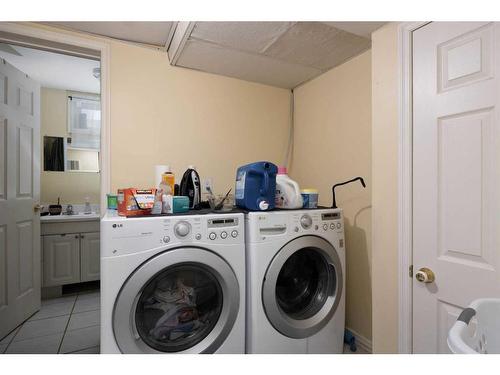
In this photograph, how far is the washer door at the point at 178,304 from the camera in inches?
45.3

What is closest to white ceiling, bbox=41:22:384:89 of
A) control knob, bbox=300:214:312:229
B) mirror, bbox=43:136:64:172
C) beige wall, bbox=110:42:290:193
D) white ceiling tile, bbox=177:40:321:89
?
white ceiling tile, bbox=177:40:321:89

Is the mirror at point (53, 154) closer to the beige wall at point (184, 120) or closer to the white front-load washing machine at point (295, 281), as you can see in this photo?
the beige wall at point (184, 120)

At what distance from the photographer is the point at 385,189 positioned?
51.3 inches

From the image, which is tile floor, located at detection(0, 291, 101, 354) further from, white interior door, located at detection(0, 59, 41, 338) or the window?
the window

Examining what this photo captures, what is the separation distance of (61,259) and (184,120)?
200cm

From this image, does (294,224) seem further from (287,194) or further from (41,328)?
(41,328)

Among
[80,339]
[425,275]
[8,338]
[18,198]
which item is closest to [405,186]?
[425,275]

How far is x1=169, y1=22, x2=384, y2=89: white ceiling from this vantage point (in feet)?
4.85

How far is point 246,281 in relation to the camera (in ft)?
4.61

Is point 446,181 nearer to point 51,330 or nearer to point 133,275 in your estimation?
point 133,275

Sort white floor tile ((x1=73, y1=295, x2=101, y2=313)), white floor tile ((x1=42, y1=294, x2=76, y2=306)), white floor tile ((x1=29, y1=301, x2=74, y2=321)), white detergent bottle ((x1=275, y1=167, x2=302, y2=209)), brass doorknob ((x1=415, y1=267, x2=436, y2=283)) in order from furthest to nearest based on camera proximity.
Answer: white floor tile ((x1=42, y1=294, x2=76, y2=306))
white floor tile ((x1=73, y1=295, x2=101, y2=313))
white floor tile ((x1=29, y1=301, x2=74, y2=321))
white detergent bottle ((x1=275, y1=167, x2=302, y2=209))
brass doorknob ((x1=415, y1=267, x2=436, y2=283))

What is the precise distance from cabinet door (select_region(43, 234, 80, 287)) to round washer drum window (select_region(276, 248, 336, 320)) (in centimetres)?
233

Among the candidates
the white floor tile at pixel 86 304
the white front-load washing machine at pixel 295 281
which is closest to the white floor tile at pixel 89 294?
the white floor tile at pixel 86 304
